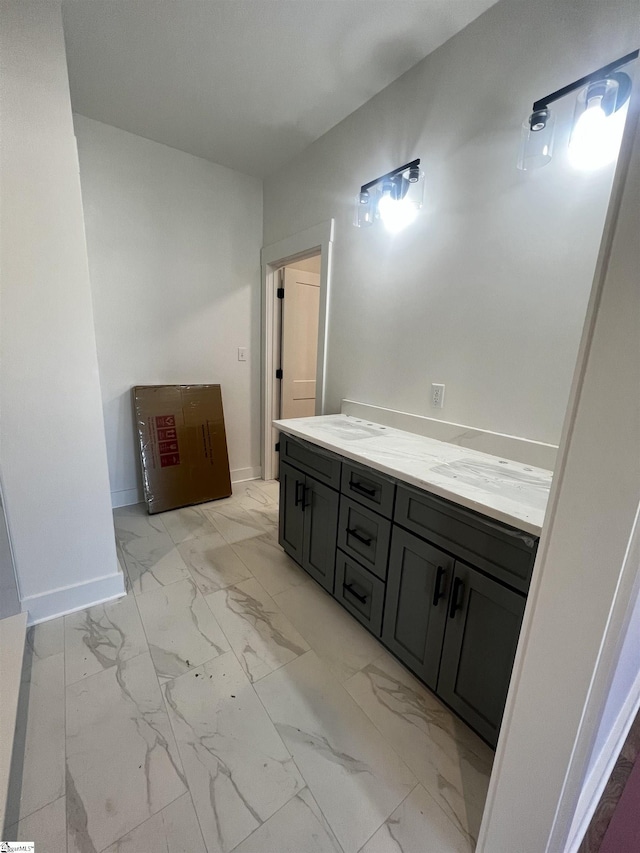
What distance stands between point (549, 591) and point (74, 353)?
5.91 feet

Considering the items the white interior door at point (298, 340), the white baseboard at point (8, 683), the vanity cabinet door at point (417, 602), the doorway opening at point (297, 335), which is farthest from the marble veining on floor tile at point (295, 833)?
the white interior door at point (298, 340)

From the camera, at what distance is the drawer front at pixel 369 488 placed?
1.38m

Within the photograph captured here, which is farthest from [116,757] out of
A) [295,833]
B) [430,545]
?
[430,545]

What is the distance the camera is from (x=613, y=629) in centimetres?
62

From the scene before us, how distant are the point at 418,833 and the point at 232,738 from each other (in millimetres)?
595

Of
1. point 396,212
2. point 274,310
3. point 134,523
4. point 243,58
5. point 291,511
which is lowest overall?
point 134,523

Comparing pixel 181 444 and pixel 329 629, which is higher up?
pixel 181 444

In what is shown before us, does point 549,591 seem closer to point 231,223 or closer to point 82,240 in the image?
point 82,240

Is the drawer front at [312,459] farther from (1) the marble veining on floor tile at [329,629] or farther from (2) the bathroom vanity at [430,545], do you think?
(1) the marble veining on floor tile at [329,629]

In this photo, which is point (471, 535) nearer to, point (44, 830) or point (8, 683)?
point (44, 830)

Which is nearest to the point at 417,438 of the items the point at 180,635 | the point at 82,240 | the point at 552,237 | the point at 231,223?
the point at 552,237

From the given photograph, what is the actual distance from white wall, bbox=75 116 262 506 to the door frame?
12cm

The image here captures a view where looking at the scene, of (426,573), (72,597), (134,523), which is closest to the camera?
(426,573)

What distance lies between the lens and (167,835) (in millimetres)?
924
